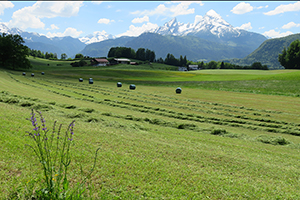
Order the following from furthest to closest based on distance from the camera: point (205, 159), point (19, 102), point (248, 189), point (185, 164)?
point (19, 102) < point (205, 159) < point (185, 164) < point (248, 189)

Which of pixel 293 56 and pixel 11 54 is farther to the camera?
pixel 293 56

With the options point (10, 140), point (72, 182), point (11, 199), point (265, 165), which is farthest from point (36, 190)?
point (265, 165)

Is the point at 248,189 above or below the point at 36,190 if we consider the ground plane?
below

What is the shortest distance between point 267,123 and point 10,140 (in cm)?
2727

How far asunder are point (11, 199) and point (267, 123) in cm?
2747

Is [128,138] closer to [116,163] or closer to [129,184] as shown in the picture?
[116,163]

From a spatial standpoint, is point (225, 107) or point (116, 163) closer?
point (116, 163)

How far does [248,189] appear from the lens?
8.48m

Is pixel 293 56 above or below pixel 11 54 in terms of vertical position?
above

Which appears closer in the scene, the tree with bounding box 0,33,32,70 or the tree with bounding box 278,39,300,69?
the tree with bounding box 0,33,32,70

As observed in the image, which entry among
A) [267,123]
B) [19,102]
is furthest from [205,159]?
[19,102]

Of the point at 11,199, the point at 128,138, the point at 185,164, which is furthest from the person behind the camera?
the point at 128,138

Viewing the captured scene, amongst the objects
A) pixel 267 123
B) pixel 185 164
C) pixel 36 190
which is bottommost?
pixel 267 123

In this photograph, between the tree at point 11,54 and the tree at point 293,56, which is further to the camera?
the tree at point 293,56
